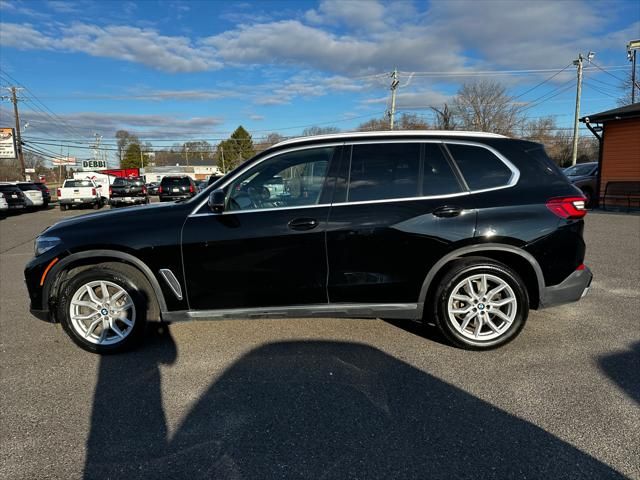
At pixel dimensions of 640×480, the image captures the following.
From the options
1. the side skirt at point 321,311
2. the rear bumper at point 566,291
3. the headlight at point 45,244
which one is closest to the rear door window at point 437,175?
the side skirt at point 321,311

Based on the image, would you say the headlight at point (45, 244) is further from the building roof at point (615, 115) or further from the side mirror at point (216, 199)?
the building roof at point (615, 115)

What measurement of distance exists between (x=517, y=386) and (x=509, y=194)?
1.58 meters

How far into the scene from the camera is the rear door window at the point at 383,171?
3586 mm

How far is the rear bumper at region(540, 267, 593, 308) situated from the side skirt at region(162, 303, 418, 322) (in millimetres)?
1171

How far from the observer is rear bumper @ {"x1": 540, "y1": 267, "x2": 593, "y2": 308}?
366 cm

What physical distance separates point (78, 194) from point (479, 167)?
22.9 meters

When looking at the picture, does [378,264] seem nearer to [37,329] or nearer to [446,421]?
[446,421]


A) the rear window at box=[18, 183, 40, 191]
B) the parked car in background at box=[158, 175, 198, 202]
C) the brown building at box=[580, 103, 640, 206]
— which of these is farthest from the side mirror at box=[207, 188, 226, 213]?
the rear window at box=[18, 183, 40, 191]

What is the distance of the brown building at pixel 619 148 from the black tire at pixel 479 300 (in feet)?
48.3

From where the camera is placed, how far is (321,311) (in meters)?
3.62

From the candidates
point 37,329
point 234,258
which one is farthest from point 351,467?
point 37,329

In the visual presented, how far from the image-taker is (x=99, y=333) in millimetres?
3779

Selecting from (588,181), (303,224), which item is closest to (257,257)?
(303,224)

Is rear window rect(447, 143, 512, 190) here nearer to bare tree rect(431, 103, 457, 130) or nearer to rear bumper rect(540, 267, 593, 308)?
rear bumper rect(540, 267, 593, 308)
